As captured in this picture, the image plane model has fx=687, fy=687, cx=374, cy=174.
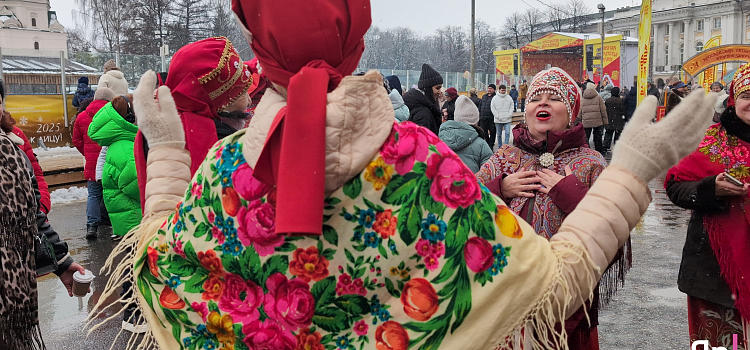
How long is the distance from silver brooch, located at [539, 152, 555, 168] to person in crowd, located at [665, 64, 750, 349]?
916 millimetres

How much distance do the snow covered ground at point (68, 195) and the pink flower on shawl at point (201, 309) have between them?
34.8 ft

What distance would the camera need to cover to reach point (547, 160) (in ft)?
10.1

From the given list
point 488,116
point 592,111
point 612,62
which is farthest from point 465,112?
point 612,62

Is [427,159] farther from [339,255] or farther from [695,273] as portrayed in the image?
[695,273]

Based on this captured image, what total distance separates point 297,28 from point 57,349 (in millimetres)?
4298

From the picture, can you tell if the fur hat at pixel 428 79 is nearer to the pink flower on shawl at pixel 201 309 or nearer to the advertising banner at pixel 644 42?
the pink flower on shawl at pixel 201 309

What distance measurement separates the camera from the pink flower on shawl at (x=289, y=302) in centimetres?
156

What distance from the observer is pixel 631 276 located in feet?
21.6

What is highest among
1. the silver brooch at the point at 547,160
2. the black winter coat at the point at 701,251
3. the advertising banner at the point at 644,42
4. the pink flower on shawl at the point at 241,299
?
the advertising banner at the point at 644,42

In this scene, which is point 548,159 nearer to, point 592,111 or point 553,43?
point 592,111

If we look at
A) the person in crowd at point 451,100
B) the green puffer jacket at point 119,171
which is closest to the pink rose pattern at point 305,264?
the green puffer jacket at point 119,171

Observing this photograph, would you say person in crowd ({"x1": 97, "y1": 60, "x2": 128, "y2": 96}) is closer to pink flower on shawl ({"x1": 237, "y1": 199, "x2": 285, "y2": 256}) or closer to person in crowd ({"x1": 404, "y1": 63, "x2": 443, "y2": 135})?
person in crowd ({"x1": 404, "y1": 63, "x2": 443, "y2": 135})


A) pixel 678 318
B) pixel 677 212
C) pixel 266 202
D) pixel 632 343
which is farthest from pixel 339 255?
pixel 677 212

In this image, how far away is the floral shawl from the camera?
57.9 inches
